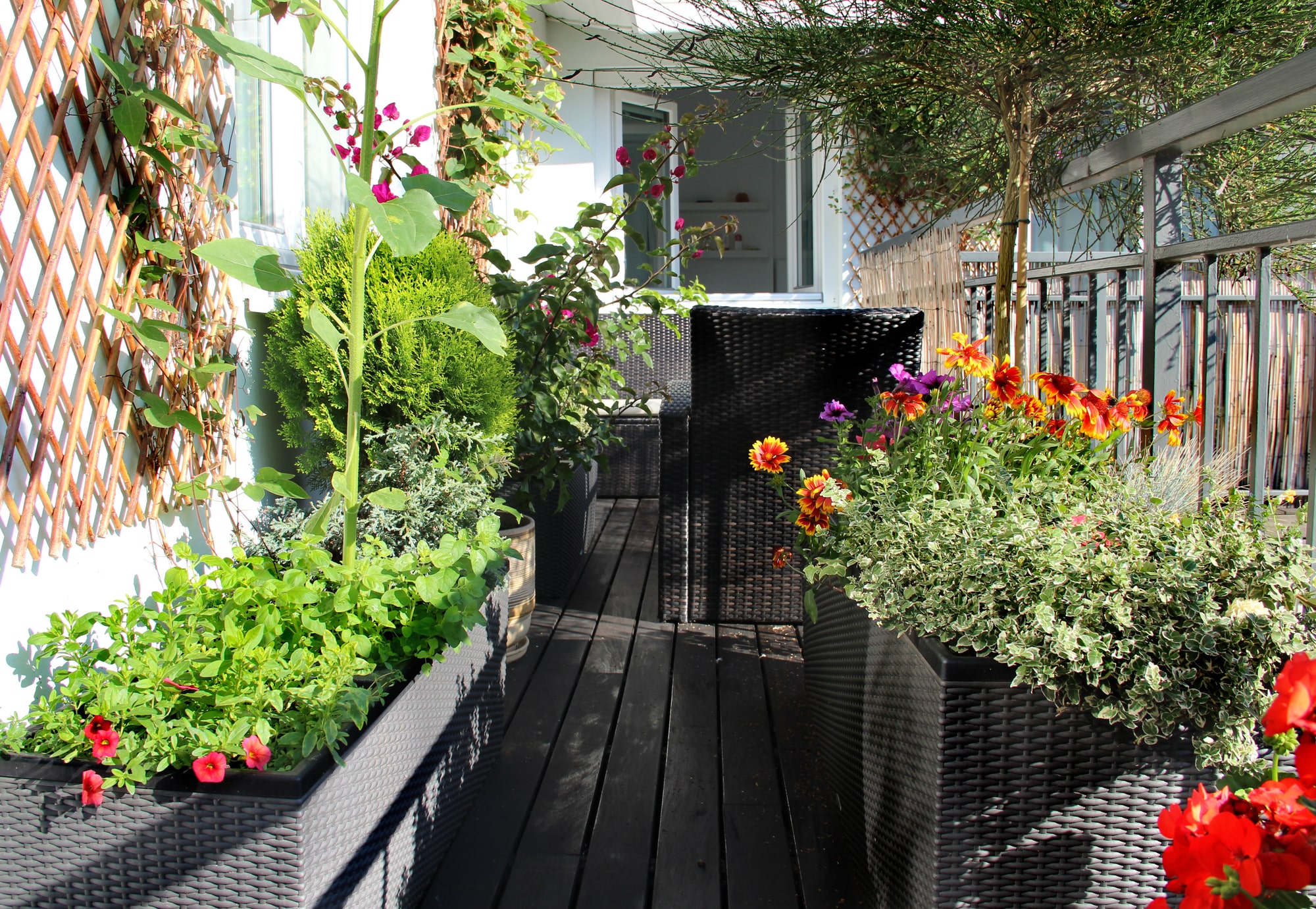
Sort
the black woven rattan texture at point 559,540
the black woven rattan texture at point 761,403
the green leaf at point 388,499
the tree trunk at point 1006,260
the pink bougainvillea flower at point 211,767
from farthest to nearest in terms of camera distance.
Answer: the black woven rattan texture at point 559,540, the black woven rattan texture at point 761,403, the tree trunk at point 1006,260, the green leaf at point 388,499, the pink bougainvillea flower at point 211,767

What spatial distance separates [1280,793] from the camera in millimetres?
579

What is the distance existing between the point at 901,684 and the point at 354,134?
1.76 meters

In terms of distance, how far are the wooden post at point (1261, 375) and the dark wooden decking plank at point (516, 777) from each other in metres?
1.40

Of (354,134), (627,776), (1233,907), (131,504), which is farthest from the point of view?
(354,134)

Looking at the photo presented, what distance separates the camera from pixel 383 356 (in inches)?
71.6

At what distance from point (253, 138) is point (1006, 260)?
175 cm

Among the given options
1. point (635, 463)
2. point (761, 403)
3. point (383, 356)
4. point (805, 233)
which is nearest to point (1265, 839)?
point (383, 356)

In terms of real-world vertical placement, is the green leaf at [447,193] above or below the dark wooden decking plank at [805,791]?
above

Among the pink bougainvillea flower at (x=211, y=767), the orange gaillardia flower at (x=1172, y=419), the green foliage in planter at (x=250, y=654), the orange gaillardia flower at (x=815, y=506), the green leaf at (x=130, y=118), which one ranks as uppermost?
the green leaf at (x=130, y=118)

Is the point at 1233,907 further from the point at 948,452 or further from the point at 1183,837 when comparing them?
the point at 948,452

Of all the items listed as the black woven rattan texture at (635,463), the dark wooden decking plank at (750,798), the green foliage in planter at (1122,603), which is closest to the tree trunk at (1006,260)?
the green foliage in planter at (1122,603)

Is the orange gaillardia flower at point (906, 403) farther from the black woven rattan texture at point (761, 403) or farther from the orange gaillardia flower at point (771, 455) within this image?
the black woven rattan texture at point (761, 403)

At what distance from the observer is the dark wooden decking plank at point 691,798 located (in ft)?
4.55

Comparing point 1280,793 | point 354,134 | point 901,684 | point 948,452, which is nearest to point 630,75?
point 354,134
